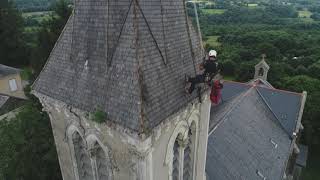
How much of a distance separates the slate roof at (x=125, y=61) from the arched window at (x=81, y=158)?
1.64 meters

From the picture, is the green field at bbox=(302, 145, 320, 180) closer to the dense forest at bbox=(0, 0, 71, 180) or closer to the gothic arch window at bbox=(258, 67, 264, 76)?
the gothic arch window at bbox=(258, 67, 264, 76)

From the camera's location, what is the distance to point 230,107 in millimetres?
22281

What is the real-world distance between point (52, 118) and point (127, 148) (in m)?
3.54

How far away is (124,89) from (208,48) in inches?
2186

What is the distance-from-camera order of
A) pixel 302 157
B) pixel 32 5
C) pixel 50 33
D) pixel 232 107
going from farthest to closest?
1. pixel 32 5
2. pixel 302 157
3. pixel 232 107
4. pixel 50 33

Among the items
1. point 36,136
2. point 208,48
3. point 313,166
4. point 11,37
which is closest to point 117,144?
point 36,136

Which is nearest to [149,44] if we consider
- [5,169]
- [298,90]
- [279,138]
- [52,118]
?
[52,118]

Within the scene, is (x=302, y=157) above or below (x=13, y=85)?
below

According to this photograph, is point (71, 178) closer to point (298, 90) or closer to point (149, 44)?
point (149, 44)

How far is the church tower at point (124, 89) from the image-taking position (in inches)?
294

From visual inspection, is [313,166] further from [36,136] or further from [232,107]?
[36,136]

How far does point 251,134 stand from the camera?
21.8 metres

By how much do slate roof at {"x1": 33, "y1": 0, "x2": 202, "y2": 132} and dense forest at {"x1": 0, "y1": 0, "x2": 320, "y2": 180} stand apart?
6527 mm

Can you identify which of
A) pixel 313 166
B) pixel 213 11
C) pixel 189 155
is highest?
pixel 213 11
